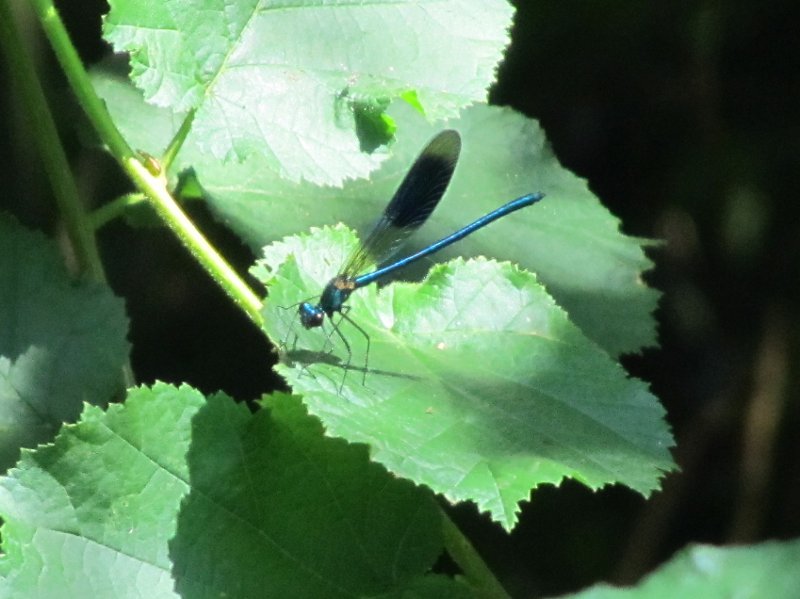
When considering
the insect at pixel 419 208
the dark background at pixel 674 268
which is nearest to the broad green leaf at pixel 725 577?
the insect at pixel 419 208

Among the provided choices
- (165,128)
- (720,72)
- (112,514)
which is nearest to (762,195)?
(720,72)

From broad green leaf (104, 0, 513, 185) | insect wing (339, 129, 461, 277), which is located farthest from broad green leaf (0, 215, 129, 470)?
insect wing (339, 129, 461, 277)

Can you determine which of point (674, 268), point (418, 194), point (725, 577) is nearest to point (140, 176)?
point (418, 194)

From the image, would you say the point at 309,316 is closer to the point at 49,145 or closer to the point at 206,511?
the point at 206,511

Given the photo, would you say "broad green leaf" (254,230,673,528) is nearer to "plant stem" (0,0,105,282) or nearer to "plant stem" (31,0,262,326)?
"plant stem" (31,0,262,326)

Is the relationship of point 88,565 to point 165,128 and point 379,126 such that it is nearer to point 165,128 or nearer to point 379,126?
point 379,126

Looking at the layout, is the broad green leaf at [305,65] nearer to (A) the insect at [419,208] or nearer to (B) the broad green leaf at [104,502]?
(A) the insect at [419,208]
